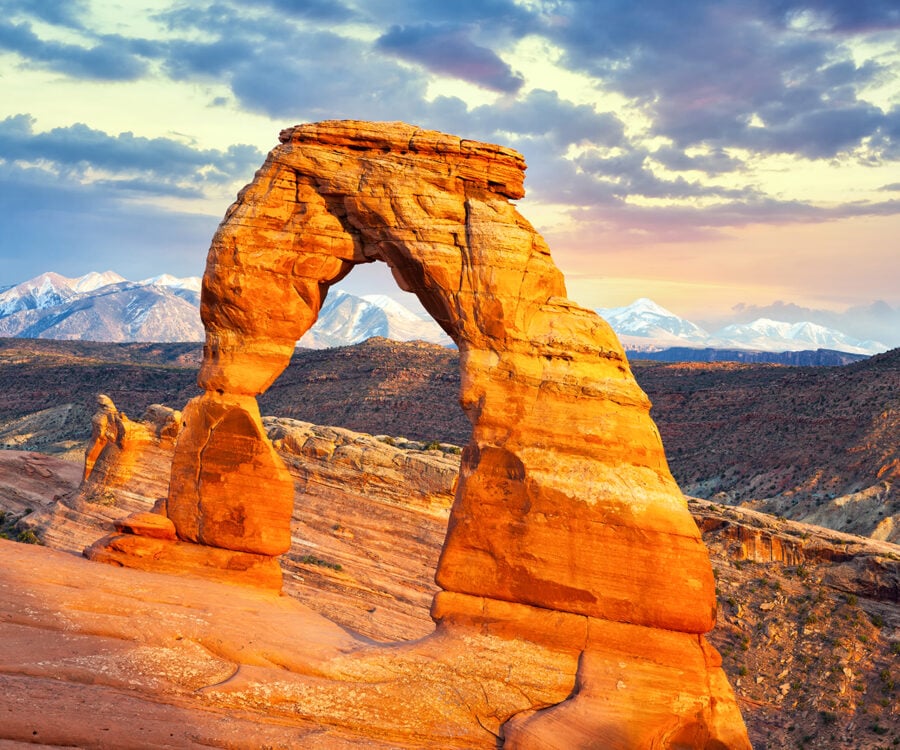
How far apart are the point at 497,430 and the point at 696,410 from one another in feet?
187

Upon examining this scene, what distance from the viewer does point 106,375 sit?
92125 millimetres

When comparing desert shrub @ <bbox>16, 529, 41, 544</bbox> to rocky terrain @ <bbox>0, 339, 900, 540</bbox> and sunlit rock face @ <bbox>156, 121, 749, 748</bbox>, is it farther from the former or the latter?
rocky terrain @ <bbox>0, 339, 900, 540</bbox>

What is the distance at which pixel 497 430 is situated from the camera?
53.7 feet

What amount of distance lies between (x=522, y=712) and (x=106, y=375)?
85308mm

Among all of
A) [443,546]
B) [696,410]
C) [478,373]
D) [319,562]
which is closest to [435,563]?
[319,562]

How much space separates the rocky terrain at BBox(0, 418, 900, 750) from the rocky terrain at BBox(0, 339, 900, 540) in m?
15.9

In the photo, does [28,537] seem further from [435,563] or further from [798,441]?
[798,441]

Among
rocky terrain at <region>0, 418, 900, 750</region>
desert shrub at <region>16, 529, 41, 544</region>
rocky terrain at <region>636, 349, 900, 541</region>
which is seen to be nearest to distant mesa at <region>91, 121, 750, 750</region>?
rocky terrain at <region>0, 418, 900, 750</region>

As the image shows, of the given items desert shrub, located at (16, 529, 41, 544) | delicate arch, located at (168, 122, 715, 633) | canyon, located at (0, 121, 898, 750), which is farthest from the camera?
desert shrub, located at (16, 529, 41, 544)

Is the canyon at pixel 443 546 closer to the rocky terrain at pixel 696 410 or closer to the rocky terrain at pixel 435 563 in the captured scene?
the rocky terrain at pixel 435 563

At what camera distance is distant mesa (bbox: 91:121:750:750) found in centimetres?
1484

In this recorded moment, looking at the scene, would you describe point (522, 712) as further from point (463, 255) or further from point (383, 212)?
point (383, 212)

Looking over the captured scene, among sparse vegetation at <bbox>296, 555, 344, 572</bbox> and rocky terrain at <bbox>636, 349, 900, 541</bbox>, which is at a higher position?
rocky terrain at <bbox>636, 349, 900, 541</bbox>

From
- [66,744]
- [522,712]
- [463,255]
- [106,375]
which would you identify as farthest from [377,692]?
[106,375]
